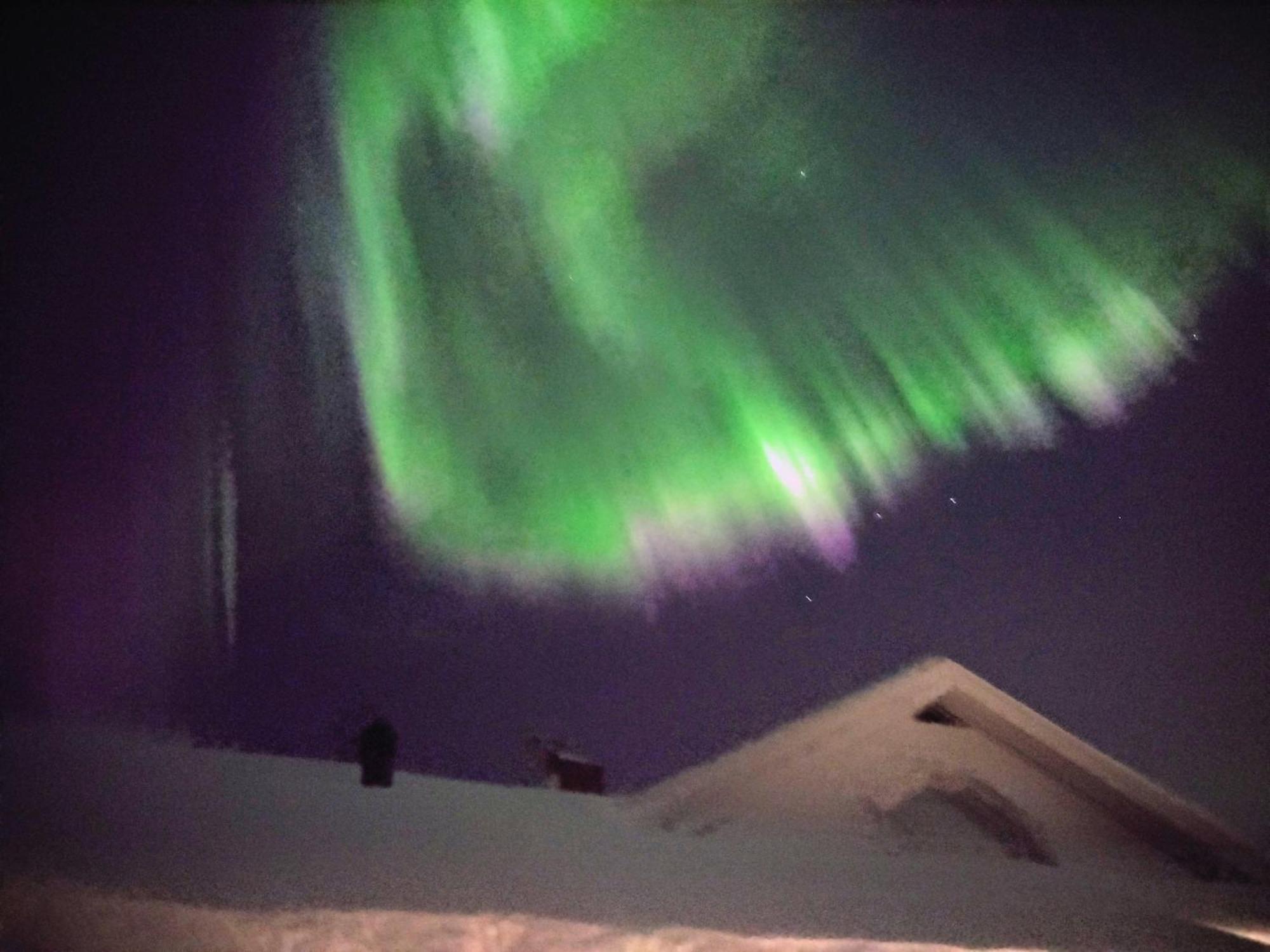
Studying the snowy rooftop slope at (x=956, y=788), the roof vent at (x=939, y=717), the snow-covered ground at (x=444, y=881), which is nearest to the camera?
the snow-covered ground at (x=444, y=881)

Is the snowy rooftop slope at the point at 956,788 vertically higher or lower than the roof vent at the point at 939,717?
lower

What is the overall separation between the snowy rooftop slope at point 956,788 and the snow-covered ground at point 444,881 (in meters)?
1.32

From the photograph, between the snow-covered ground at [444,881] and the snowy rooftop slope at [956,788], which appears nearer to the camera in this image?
the snow-covered ground at [444,881]

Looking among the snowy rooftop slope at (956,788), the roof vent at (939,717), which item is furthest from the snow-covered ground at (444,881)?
the roof vent at (939,717)

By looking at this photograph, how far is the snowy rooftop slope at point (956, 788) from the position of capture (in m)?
5.48

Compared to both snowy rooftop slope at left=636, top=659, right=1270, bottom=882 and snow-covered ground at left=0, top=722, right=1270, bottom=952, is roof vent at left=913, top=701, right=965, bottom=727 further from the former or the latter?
snow-covered ground at left=0, top=722, right=1270, bottom=952

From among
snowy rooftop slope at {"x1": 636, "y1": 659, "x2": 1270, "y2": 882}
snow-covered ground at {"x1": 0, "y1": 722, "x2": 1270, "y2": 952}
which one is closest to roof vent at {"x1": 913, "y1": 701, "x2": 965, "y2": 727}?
snowy rooftop slope at {"x1": 636, "y1": 659, "x2": 1270, "y2": 882}

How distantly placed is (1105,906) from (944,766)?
271 centimetres

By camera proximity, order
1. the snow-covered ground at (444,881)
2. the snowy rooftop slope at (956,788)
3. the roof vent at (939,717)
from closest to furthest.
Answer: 1. the snow-covered ground at (444,881)
2. the snowy rooftop slope at (956,788)
3. the roof vent at (939,717)

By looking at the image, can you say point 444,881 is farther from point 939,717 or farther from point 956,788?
point 939,717

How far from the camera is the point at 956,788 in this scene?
6039 mm

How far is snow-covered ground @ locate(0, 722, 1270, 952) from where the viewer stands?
7.55 feet

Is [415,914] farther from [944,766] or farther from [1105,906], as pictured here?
[944,766]

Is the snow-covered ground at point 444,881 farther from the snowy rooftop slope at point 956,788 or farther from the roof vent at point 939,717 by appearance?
the roof vent at point 939,717
